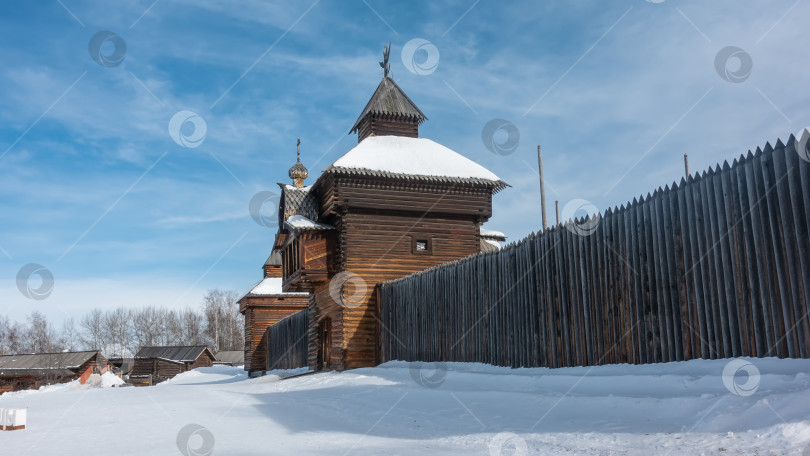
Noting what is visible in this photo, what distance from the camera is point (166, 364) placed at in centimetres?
6444

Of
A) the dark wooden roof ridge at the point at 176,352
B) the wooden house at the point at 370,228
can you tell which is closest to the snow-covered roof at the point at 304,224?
the wooden house at the point at 370,228

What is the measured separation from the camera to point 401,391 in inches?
480

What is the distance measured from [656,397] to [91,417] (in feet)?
31.6

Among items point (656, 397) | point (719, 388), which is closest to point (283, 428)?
point (656, 397)

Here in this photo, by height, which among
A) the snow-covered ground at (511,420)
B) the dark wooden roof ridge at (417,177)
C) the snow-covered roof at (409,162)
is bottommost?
the snow-covered ground at (511,420)

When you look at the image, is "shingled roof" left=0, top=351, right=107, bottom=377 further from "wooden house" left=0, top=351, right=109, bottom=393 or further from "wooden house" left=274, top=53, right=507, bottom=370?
"wooden house" left=274, top=53, right=507, bottom=370

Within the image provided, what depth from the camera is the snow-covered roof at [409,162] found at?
22.6 metres

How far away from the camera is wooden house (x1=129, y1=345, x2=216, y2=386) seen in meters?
63.4

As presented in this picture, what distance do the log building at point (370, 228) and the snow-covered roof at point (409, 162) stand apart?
0.04 metres

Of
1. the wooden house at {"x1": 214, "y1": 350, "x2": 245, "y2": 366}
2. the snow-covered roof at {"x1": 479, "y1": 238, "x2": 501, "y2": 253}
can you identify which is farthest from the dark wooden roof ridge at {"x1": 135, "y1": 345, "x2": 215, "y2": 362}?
the snow-covered roof at {"x1": 479, "y1": 238, "x2": 501, "y2": 253}

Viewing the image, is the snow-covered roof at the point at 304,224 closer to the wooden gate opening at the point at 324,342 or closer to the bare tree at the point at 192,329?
the wooden gate opening at the point at 324,342

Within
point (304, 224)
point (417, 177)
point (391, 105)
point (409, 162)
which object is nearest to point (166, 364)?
point (391, 105)

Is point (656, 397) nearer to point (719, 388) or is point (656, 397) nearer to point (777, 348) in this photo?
point (719, 388)

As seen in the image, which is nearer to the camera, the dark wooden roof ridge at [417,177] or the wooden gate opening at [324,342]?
the dark wooden roof ridge at [417,177]
